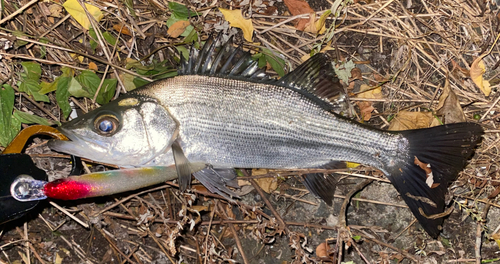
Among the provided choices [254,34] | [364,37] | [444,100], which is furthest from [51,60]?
[444,100]

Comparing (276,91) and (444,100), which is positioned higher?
(276,91)

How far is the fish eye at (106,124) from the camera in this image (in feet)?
10.5

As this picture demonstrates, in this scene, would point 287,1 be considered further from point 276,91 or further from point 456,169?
point 456,169

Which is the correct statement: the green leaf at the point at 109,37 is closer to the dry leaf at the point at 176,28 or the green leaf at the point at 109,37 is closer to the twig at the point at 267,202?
the dry leaf at the point at 176,28

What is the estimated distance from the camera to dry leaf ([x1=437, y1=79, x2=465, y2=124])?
380 centimetres

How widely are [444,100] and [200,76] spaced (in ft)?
8.59

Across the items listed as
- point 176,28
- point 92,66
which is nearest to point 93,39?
point 92,66

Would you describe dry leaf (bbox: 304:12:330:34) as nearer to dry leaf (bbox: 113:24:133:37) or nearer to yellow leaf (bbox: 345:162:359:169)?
yellow leaf (bbox: 345:162:359:169)

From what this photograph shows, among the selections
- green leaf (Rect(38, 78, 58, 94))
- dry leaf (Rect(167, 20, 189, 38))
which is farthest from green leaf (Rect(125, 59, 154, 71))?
green leaf (Rect(38, 78, 58, 94))

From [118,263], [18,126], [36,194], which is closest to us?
[36,194]

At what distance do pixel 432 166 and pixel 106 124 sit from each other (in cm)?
308

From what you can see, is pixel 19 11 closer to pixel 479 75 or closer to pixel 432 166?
pixel 432 166

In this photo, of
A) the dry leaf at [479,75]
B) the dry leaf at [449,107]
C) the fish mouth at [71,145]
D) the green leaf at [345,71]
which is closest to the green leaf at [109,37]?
the fish mouth at [71,145]

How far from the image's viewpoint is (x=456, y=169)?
3.37 metres
